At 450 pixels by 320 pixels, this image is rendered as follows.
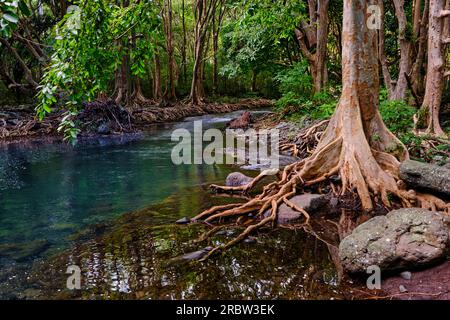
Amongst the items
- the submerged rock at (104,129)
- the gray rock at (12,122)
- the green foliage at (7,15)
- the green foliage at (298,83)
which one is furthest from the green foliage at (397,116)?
the gray rock at (12,122)

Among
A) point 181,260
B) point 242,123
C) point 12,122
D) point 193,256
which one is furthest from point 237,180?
point 12,122

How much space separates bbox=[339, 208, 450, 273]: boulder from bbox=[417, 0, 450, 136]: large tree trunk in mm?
5965

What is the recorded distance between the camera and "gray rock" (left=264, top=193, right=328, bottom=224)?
5782mm

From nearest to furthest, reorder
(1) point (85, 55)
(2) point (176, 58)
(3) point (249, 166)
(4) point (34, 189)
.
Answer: (1) point (85, 55) < (4) point (34, 189) < (3) point (249, 166) < (2) point (176, 58)

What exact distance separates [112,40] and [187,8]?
29157 mm

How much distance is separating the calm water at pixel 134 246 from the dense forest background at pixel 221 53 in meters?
1.87

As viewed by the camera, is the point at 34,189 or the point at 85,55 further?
the point at 34,189

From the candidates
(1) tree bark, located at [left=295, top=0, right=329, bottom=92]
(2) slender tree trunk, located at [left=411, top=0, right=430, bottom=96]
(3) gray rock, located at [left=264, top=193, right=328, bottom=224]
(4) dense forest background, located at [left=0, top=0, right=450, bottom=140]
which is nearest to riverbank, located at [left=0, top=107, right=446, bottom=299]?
(3) gray rock, located at [left=264, top=193, right=328, bottom=224]

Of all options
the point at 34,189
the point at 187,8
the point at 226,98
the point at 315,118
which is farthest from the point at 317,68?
the point at 187,8

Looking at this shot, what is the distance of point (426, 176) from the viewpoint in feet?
18.1

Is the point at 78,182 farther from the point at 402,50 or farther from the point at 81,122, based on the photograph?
the point at 402,50

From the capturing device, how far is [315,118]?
1291cm

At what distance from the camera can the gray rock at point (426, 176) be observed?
5.34m
